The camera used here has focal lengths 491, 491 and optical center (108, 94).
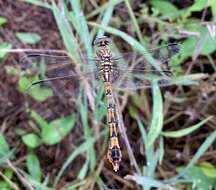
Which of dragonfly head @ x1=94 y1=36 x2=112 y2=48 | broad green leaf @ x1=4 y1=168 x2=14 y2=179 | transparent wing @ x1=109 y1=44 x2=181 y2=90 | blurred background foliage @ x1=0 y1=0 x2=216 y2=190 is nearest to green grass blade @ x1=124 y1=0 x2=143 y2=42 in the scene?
blurred background foliage @ x1=0 y1=0 x2=216 y2=190

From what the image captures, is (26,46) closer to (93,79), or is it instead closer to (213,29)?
(93,79)

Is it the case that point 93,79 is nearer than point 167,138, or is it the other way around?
point 93,79

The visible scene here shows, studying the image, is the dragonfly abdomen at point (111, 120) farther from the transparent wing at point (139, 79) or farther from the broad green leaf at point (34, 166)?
the broad green leaf at point (34, 166)

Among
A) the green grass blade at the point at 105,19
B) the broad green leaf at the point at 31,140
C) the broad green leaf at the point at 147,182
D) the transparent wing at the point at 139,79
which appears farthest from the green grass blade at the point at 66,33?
the broad green leaf at the point at 147,182

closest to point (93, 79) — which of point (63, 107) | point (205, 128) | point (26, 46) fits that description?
point (63, 107)

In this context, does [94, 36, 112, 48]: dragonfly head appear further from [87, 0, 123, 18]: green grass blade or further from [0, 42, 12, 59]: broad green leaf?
[0, 42, 12, 59]: broad green leaf

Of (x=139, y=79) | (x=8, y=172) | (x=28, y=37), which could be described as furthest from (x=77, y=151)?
(x=28, y=37)
